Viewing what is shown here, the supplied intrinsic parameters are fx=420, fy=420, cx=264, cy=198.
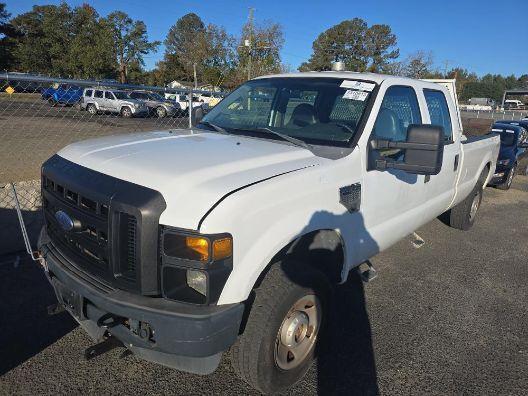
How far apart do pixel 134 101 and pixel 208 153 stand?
2517 cm

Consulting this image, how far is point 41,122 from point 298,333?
16.0 m

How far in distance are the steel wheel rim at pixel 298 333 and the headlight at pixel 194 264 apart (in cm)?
64

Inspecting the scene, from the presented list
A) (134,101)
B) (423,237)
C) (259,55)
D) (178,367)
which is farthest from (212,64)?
(178,367)

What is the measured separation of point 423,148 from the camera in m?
2.69

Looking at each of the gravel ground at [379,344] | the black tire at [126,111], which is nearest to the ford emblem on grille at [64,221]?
the gravel ground at [379,344]

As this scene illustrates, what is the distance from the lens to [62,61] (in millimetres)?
52188

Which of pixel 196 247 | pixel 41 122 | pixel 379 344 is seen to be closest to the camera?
pixel 196 247

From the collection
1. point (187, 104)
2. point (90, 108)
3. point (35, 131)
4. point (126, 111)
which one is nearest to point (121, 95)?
point (126, 111)

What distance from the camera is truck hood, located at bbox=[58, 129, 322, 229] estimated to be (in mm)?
2059

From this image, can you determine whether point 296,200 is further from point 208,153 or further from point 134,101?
point 134,101

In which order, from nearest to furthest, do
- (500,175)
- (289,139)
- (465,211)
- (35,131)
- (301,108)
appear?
(289,139)
(301,108)
(465,211)
(500,175)
(35,131)

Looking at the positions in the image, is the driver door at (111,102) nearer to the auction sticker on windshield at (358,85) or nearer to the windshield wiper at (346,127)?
the auction sticker on windshield at (358,85)

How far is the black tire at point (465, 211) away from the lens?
583 cm

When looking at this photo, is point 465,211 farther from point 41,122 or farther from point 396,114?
point 41,122
